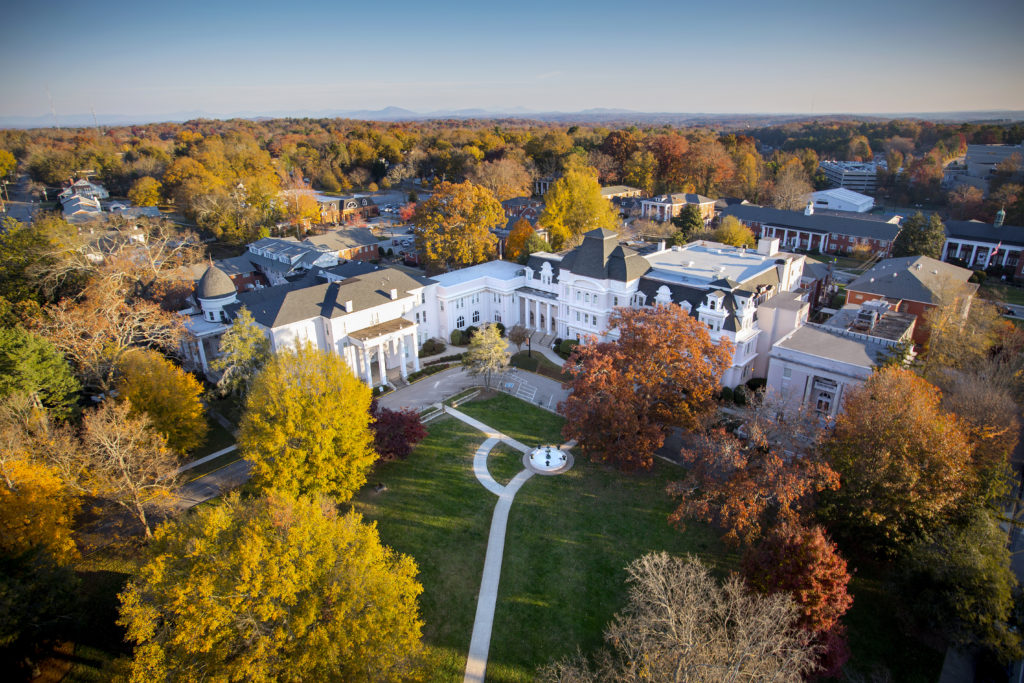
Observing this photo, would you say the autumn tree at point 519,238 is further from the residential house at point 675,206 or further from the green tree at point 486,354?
the residential house at point 675,206

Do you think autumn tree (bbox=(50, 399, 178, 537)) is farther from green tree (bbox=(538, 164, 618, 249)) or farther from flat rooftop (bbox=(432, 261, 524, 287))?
green tree (bbox=(538, 164, 618, 249))

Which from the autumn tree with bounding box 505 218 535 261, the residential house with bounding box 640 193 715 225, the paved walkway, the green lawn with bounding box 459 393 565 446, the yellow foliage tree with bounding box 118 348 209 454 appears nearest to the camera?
the paved walkway

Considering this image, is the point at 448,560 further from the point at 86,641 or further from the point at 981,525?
the point at 981,525

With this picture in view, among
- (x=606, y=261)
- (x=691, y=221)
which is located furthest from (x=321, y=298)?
(x=691, y=221)

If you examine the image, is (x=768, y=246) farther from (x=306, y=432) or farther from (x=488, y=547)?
(x=306, y=432)

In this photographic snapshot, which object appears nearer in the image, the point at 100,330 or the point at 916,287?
the point at 100,330

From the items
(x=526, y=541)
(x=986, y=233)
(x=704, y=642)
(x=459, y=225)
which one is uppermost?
(x=459, y=225)

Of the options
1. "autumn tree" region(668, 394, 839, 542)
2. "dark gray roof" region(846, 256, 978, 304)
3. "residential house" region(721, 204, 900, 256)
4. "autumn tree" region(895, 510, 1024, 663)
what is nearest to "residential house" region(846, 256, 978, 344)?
"dark gray roof" region(846, 256, 978, 304)

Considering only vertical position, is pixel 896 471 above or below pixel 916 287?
below
